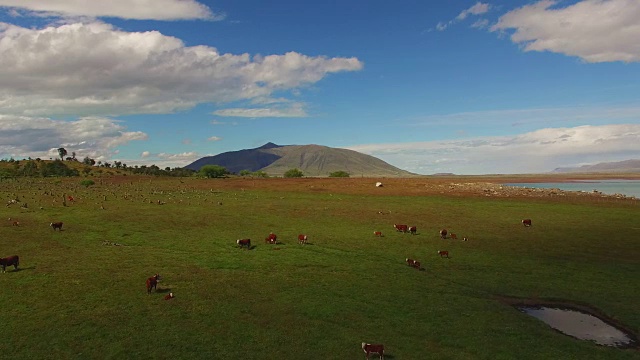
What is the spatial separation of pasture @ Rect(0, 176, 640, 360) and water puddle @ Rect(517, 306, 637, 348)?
1.08 m

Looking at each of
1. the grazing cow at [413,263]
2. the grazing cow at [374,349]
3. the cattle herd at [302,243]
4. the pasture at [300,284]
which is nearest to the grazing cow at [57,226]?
the cattle herd at [302,243]

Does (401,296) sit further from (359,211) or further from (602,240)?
(359,211)

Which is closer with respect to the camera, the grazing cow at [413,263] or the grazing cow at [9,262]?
the grazing cow at [9,262]

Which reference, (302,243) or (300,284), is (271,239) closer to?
(302,243)

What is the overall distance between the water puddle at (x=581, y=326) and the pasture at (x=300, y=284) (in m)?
1.08

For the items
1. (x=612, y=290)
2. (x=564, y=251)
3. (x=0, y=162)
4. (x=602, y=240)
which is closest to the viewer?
(x=612, y=290)

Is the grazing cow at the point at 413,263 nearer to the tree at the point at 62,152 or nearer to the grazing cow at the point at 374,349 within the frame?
the grazing cow at the point at 374,349

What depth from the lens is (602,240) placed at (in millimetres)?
42250

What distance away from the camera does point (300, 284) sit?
27.1 m

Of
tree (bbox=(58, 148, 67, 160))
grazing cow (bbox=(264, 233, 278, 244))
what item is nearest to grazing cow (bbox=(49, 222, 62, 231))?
grazing cow (bbox=(264, 233, 278, 244))

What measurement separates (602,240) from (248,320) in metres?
39.4

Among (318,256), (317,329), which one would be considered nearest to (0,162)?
(318,256)

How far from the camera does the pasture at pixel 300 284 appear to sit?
63.6 feet

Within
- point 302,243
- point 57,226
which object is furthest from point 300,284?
point 57,226
